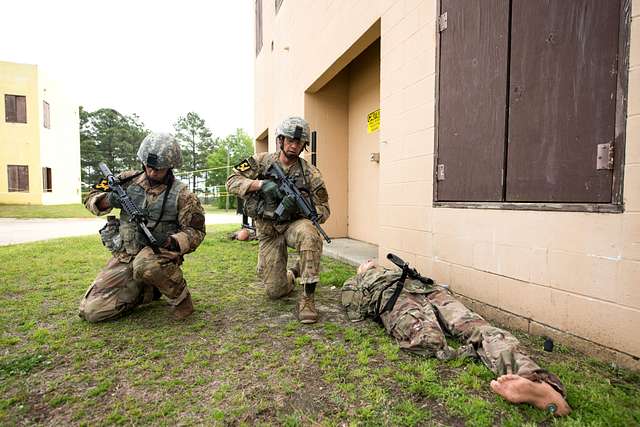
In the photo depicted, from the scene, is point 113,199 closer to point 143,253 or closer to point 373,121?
point 143,253

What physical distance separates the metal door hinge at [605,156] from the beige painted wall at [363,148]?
3666mm

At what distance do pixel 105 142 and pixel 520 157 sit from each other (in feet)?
162

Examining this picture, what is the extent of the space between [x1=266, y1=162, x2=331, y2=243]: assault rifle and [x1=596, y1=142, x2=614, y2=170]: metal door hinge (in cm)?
181

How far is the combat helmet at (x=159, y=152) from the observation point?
8.56 feet

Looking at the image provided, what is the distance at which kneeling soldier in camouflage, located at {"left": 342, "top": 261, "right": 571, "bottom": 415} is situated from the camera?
5.18ft

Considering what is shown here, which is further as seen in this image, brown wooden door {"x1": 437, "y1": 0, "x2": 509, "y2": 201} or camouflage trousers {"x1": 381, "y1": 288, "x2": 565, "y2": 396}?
brown wooden door {"x1": 437, "y1": 0, "x2": 509, "y2": 201}

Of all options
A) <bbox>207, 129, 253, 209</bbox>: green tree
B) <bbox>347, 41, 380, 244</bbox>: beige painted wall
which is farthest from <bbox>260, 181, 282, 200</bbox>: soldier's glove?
<bbox>207, 129, 253, 209</bbox>: green tree

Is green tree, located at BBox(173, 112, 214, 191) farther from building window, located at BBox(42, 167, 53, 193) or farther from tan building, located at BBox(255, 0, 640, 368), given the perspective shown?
tan building, located at BBox(255, 0, 640, 368)

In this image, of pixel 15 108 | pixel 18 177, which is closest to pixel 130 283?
pixel 18 177

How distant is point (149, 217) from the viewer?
2.66 metres

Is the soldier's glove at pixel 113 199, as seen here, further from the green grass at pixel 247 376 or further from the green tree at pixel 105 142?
the green tree at pixel 105 142

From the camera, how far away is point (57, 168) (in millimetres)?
21250

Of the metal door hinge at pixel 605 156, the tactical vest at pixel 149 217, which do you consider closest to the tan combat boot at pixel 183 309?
the tactical vest at pixel 149 217

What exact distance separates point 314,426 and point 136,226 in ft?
6.41
